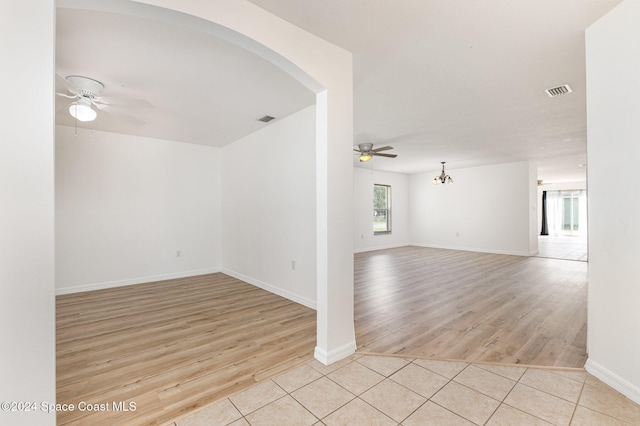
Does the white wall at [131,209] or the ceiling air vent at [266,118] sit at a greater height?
the ceiling air vent at [266,118]

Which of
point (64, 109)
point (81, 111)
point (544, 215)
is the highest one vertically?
point (64, 109)

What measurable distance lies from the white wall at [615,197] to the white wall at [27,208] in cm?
329

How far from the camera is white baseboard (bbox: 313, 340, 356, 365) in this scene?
2.22 metres

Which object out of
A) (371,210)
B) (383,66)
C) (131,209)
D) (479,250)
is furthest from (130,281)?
(479,250)

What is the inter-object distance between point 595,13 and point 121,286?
650 centimetres

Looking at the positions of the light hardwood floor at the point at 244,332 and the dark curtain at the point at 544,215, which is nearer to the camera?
the light hardwood floor at the point at 244,332

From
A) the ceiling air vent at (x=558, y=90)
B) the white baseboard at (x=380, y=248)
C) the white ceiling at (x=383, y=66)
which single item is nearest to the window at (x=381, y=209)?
the white baseboard at (x=380, y=248)

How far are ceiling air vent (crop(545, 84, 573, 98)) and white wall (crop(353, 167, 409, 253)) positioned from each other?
5.16m

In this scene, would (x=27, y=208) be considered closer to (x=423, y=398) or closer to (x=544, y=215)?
(x=423, y=398)

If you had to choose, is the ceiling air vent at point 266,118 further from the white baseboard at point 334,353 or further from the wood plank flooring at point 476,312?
the white baseboard at point 334,353

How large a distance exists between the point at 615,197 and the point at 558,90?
73.6 inches

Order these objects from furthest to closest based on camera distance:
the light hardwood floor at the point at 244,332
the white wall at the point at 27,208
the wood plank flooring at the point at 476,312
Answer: the wood plank flooring at the point at 476,312, the light hardwood floor at the point at 244,332, the white wall at the point at 27,208

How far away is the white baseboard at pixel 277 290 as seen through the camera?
3.58 meters

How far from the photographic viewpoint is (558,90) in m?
3.07
